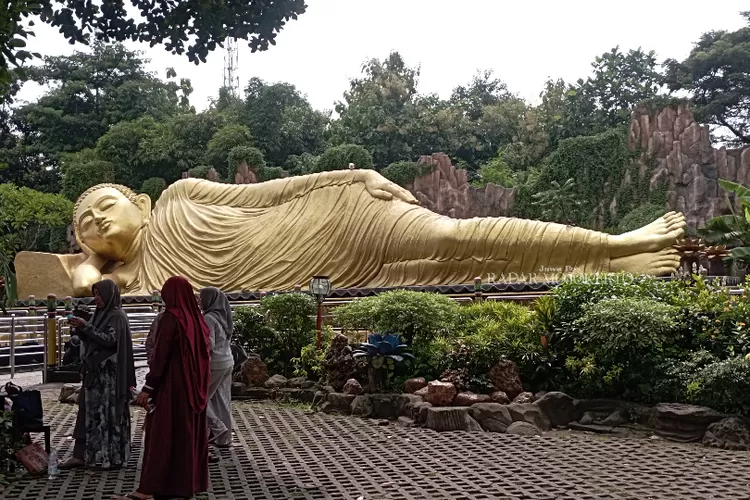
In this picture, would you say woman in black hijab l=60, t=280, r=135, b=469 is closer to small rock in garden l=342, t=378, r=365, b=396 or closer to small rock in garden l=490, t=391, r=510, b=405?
small rock in garden l=342, t=378, r=365, b=396

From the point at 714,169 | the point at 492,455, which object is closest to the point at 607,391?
the point at 492,455

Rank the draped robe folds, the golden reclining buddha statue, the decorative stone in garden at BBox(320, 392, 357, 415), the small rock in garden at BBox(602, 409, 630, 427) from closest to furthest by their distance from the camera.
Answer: the small rock in garden at BBox(602, 409, 630, 427) < the decorative stone in garden at BBox(320, 392, 357, 415) < the golden reclining buddha statue < the draped robe folds

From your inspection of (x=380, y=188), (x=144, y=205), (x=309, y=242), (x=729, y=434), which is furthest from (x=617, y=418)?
(x=144, y=205)

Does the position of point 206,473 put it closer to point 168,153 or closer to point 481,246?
point 481,246

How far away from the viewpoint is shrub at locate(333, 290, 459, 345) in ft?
23.3

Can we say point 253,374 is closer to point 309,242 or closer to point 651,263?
point 309,242

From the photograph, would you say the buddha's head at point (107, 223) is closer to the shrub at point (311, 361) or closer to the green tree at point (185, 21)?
the shrub at point (311, 361)

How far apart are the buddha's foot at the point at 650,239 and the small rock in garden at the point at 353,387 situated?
582 cm

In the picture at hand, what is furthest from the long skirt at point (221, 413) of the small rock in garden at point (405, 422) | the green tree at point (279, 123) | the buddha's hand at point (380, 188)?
the green tree at point (279, 123)

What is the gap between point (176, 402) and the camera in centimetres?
401

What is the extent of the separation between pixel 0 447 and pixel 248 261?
30.5 feet

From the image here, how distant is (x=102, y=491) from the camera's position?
4.38 metres

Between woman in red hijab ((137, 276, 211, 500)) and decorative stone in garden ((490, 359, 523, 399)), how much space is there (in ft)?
9.41

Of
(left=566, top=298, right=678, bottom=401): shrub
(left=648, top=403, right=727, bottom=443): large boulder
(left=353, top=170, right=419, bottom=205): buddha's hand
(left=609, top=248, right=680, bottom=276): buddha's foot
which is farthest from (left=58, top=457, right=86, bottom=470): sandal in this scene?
(left=353, top=170, right=419, bottom=205): buddha's hand
